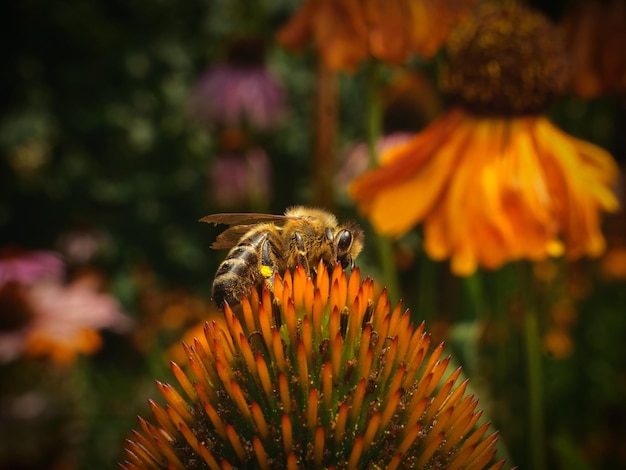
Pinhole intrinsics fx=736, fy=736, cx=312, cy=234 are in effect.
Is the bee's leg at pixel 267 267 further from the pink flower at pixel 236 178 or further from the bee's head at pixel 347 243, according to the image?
the pink flower at pixel 236 178

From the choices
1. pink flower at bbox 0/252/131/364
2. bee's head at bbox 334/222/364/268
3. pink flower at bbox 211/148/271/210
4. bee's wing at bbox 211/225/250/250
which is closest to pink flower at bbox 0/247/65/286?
pink flower at bbox 0/252/131/364

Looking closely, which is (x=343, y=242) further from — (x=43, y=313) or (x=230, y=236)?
(x=43, y=313)

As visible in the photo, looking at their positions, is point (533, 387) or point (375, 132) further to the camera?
point (375, 132)

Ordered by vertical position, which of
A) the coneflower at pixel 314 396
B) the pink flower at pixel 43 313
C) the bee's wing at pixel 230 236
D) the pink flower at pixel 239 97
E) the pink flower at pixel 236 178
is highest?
the pink flower at pixel 239 97

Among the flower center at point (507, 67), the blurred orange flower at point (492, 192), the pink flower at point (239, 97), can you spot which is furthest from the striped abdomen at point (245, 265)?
the pink flower at point (239, 97)

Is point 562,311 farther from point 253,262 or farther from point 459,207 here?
point 253,262

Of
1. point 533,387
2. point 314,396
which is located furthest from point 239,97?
point 314,396

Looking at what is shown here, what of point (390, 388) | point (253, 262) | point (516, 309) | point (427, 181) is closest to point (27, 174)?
point (516, 309)
